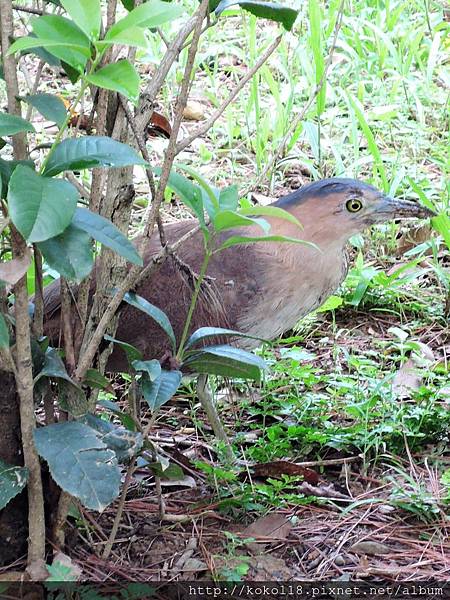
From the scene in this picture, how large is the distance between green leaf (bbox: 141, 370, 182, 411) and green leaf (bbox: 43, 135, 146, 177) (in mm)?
585

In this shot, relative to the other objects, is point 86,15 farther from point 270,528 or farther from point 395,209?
point 395,209

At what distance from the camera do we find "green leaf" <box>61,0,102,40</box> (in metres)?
1.67

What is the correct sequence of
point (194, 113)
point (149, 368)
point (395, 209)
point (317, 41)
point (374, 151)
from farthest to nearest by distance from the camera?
point (194, 113)
point (317, 41)
point (374, 151)
point (395, 209)
point (149, 368)

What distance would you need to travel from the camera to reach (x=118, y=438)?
2.20m

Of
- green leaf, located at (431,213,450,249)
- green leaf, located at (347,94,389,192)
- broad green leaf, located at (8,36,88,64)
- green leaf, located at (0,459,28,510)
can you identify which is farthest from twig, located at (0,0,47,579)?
green leaf, located at (347,94,389,192)

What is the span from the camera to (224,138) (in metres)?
5.41

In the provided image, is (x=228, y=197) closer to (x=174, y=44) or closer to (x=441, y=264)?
(x=174, y=44)

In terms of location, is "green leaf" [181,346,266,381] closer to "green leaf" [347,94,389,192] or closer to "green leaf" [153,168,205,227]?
"green leaf" [153,168,205,227]

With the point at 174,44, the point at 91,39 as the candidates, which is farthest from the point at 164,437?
the point at 91,39

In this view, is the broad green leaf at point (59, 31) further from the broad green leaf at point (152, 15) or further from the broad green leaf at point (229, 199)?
the broad green leaf at point (229, 199)

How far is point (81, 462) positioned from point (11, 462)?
299 mm

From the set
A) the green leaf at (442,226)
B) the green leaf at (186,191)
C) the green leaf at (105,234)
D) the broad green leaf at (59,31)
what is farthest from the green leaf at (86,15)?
the green leaf at (442,226)

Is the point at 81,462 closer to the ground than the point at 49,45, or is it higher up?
closer to the ground

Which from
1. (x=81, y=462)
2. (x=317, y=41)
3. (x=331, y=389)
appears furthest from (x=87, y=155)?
(x=317, y=41)
